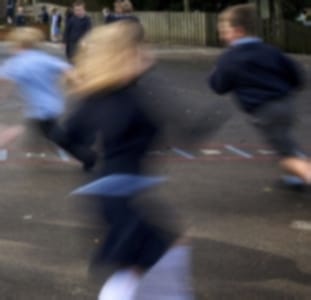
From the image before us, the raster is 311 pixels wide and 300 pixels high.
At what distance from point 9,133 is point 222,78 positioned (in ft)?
6.40

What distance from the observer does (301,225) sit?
813 centimetres

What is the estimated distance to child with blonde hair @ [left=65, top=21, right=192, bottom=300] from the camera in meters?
5.20

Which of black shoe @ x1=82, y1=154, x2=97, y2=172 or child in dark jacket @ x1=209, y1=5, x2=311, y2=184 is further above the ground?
child in dark jacket @ x1=209, y1=5, x2=311, y2=184

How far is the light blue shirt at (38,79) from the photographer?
9625 mm

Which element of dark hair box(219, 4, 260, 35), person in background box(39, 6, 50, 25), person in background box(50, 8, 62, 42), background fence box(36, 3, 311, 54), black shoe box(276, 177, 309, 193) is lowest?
person in background box(39, 6, 50, 25)

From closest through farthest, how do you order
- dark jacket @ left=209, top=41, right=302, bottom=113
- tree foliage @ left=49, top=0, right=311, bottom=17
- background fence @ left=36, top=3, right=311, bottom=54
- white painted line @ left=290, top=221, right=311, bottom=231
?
white painted line @ left=290, top=221, right=311, bottom=231 → dark jacket @ left=209, top=41, right=302, bottom=113 → background fence @ left=36, top=3, right=311, bottom=54 → tree foliage @ left=49, top=0, right=311, bottom=17

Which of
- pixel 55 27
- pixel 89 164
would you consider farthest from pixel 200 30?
pixel 89 164

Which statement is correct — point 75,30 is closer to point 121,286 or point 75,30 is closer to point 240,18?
point 240,18

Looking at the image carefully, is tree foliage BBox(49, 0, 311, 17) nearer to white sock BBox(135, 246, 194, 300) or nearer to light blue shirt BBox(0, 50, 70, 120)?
light blue shirt BBox(0, 50, 70, 120)

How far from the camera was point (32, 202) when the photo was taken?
29.7 feet

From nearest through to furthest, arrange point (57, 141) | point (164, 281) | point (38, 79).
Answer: point (164, 281)
point (38, 79)
point (57, 141)

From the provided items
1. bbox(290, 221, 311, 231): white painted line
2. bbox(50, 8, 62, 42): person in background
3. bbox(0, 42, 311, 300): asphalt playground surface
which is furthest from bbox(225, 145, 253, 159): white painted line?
bbox(50, 8, 62, 42): person in background

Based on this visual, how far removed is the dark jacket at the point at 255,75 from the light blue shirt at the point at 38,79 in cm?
189

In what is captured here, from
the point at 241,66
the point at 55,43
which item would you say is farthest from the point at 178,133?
the point at 55,43
